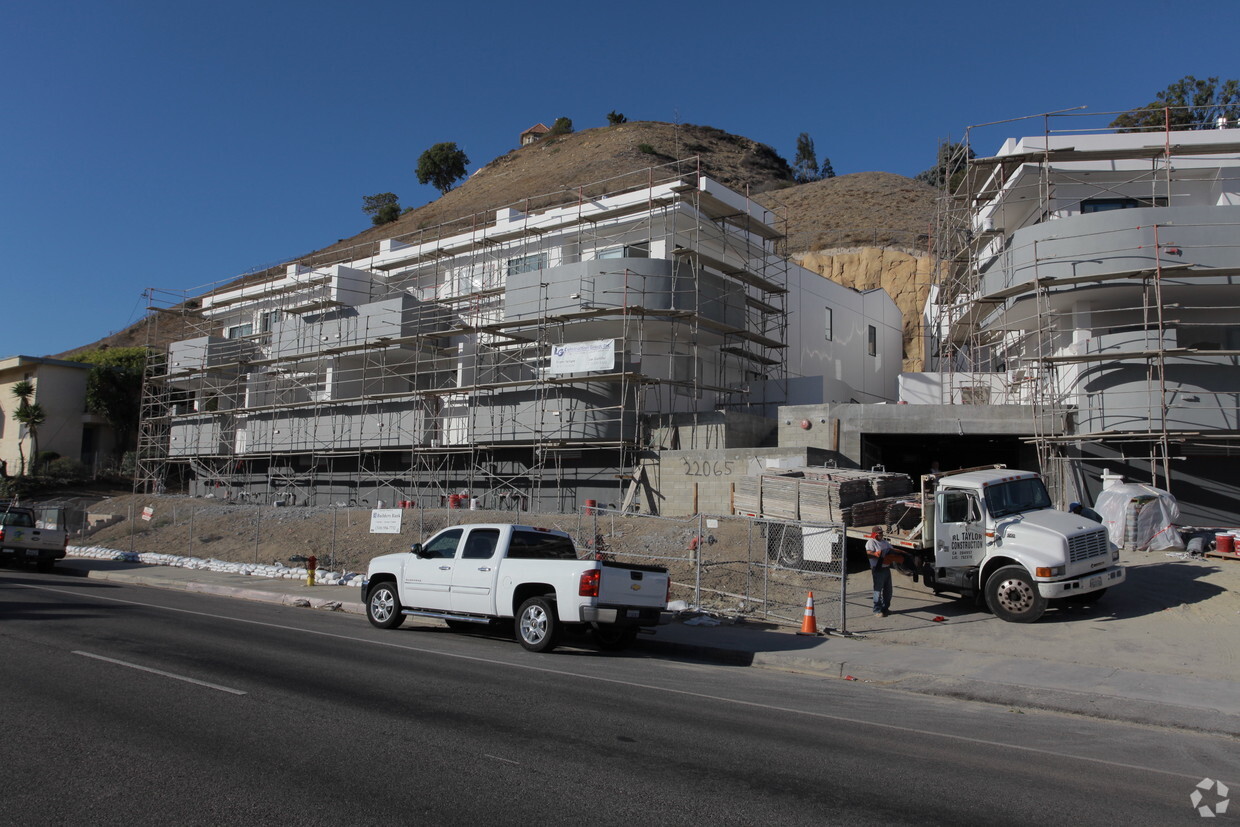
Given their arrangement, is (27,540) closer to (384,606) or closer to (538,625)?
(384,606)

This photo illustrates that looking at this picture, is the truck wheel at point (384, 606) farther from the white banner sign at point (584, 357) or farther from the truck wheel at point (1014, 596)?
the white banner sign at point (584, 357)

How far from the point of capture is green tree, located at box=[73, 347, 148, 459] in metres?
49.9

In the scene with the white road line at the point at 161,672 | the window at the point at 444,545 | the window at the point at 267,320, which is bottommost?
the white road line at the point at 161,672

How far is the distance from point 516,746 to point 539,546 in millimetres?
6063

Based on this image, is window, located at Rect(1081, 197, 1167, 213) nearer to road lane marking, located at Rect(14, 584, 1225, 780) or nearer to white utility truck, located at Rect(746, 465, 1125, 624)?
white utility truck, located at Rect(746, 465, 1125, 624)

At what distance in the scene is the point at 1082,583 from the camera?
1338 centimetres

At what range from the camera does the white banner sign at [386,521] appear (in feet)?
68.9

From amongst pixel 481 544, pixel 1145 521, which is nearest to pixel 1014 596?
pixel 1145 521

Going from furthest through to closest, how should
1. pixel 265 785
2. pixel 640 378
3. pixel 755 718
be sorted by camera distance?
pixel 640 378, pixel 755 718, pixel 265 785

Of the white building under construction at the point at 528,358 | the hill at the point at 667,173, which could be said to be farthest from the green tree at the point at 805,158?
the white building under construction at the point at 528,358

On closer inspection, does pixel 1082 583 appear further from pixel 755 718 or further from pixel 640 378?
pixel 640 378

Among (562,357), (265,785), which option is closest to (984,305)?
(562,357)

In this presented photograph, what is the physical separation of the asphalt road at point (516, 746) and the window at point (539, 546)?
1.80 m

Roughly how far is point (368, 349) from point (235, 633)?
957 inches
